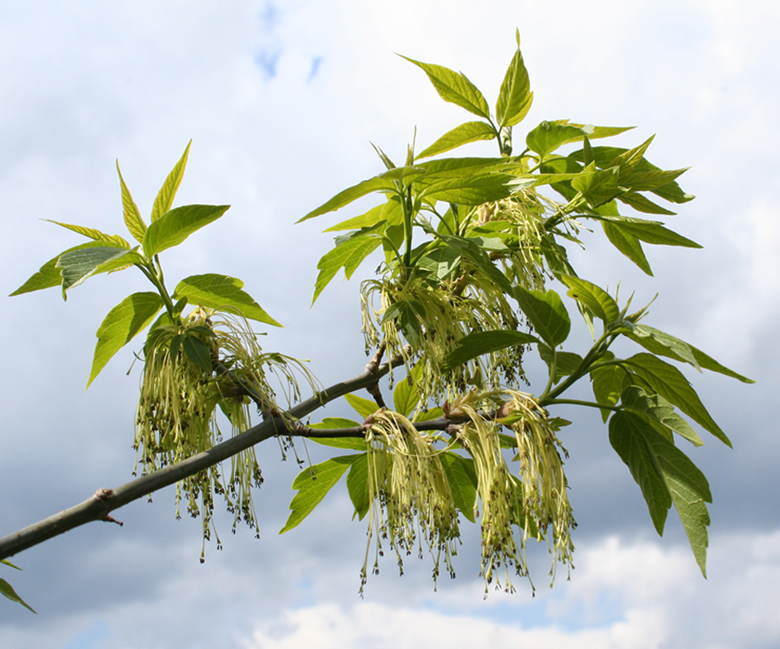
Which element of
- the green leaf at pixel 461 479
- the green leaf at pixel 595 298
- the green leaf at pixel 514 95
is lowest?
the green leaf at pixel 461 479

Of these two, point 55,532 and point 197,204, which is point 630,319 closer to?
point 197,204

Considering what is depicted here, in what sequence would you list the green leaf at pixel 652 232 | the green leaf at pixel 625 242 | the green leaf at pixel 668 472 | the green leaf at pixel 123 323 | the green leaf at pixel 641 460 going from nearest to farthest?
the green leaf at pixel 668 472 < the green leaf at pixel 641 460 < the green leaf at pixel 123 323 < the green leaf at pixel 652 232 < the green leaf at pixel 625 242

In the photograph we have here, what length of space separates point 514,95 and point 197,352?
108 cm

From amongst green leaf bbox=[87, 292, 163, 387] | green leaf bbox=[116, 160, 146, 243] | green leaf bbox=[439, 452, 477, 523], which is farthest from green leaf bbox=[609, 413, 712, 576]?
green leaf bbox=[116, 160, 146, 243]

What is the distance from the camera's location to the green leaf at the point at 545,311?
1.52m

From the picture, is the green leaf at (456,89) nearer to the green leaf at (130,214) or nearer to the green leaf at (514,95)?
the green leaf at (514,95)

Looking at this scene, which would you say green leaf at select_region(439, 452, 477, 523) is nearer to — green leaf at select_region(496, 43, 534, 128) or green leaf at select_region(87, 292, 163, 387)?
green leaf at select_region(87, 292, 163, 387)

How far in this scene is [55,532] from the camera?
1.34 meters

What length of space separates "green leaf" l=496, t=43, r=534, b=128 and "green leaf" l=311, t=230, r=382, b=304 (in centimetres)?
50

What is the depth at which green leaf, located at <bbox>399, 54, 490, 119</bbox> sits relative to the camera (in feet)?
6.03

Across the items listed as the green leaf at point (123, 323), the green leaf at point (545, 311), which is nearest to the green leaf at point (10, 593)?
the green leaf at point (123, 323)

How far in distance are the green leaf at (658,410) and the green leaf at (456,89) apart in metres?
0.87

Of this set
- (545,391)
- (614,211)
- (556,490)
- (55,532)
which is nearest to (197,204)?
(55,532)

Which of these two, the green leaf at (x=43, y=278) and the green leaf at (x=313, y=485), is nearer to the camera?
the green leaf at (x=43, y=278)
